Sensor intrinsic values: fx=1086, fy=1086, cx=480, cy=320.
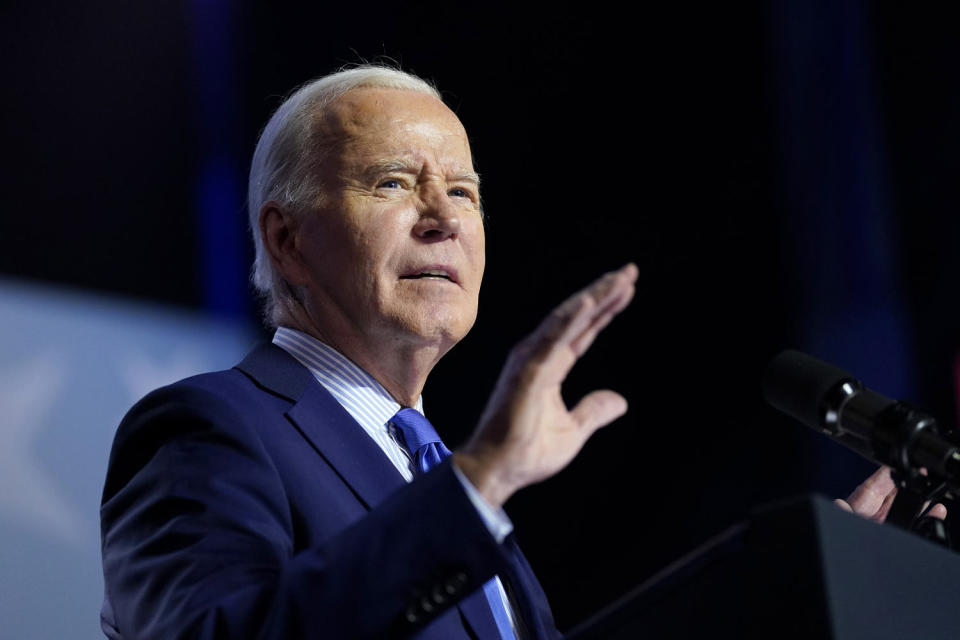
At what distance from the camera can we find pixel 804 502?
867 millimetres

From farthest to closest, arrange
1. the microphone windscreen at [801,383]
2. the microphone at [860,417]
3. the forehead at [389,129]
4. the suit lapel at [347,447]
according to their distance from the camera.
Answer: the forehead at [389,129] < the suit lapel at [347,447] < the microphone windscreen at [801,383] < the microphone at [860,417]

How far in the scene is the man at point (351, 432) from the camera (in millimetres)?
961

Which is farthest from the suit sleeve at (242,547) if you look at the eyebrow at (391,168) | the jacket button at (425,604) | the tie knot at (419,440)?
the eyebrow at (391,168)

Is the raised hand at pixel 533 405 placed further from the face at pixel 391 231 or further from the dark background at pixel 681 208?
the dark background at pixel 681 208

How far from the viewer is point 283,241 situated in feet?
6.24

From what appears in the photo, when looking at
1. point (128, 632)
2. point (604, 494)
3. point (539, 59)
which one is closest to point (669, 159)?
point (539, 59)

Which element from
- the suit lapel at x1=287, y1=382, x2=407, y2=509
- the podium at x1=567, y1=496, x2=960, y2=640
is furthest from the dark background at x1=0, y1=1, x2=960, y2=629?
the podium at x1=567, y1=496, x2=960, y2=640

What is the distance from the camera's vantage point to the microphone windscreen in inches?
46.7

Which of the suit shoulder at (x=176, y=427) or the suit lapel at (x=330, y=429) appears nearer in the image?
the suit shoulder at (x=176, y=427)

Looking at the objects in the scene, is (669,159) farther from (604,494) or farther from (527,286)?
(604,494)

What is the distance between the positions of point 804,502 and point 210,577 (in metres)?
0.58

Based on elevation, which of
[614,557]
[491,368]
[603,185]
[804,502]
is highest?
[804,502]

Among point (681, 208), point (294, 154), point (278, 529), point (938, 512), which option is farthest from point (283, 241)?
point (681, 208)

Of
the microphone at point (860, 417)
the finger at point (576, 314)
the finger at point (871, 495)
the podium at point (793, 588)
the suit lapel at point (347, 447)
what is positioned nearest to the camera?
the podium at point (793, 588)
